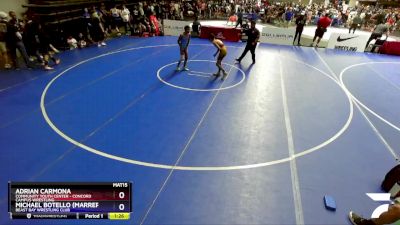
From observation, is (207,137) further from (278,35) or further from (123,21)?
(123,21)

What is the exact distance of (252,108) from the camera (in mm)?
8711

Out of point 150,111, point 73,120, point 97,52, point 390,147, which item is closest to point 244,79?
point 150,111

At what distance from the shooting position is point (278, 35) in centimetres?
1753

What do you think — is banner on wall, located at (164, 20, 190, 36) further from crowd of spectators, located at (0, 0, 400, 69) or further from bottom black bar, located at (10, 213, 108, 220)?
bottom black bar, located at (10, 213, 108, 220)

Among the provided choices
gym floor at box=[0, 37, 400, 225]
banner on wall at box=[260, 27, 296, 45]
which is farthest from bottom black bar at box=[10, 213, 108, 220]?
banner on wall at box=[260, 27, 296, 45]

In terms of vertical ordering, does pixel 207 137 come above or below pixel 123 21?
below

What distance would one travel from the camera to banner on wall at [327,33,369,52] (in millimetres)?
16953

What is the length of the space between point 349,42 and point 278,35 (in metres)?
4.36

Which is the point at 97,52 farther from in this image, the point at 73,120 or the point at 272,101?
the point at 272,101
